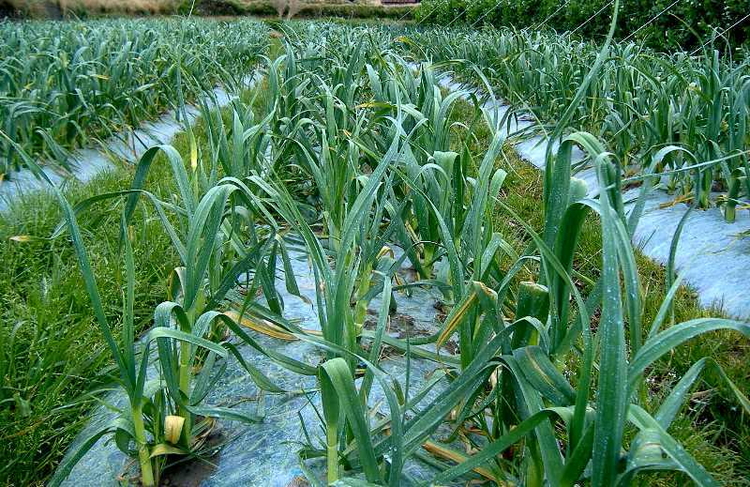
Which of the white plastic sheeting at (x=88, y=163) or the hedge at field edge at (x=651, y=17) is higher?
the hedge at field edge at (x=651, y=17)

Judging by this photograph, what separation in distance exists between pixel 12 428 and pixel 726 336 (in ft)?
6.02

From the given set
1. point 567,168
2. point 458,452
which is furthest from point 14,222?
point 567,168

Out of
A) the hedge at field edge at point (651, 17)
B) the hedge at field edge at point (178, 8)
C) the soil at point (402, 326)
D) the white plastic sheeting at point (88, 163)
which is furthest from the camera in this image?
the hedge at field edge at point (178, 8)

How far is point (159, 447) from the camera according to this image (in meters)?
1.19

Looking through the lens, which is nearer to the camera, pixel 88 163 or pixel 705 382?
pixel 705 382

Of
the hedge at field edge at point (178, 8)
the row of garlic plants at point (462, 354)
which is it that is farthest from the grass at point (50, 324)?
the hedge at field edge at point (178, 8)

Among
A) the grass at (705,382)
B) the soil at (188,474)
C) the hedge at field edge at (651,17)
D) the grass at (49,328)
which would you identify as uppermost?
the hedge at field edge at (651,17)

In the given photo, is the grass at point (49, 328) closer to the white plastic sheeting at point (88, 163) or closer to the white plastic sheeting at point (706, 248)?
the white plastic sheeting at point (88, 163)

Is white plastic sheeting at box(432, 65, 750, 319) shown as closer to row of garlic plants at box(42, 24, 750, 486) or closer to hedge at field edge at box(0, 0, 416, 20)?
row of garlic plants at box(42, 24, 750, 486)

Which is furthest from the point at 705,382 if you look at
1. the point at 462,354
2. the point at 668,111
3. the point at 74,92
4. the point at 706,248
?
the point at 74,92

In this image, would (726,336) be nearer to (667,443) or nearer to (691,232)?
(691,232)

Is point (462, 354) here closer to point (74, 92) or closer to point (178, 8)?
point (74, 92)

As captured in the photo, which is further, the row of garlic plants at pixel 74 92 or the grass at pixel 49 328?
the row of garlic plants at pixel 74 92

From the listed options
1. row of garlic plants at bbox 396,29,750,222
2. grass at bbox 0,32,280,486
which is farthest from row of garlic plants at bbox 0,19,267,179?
row of garlic plants at bbox 396,29,750,222
